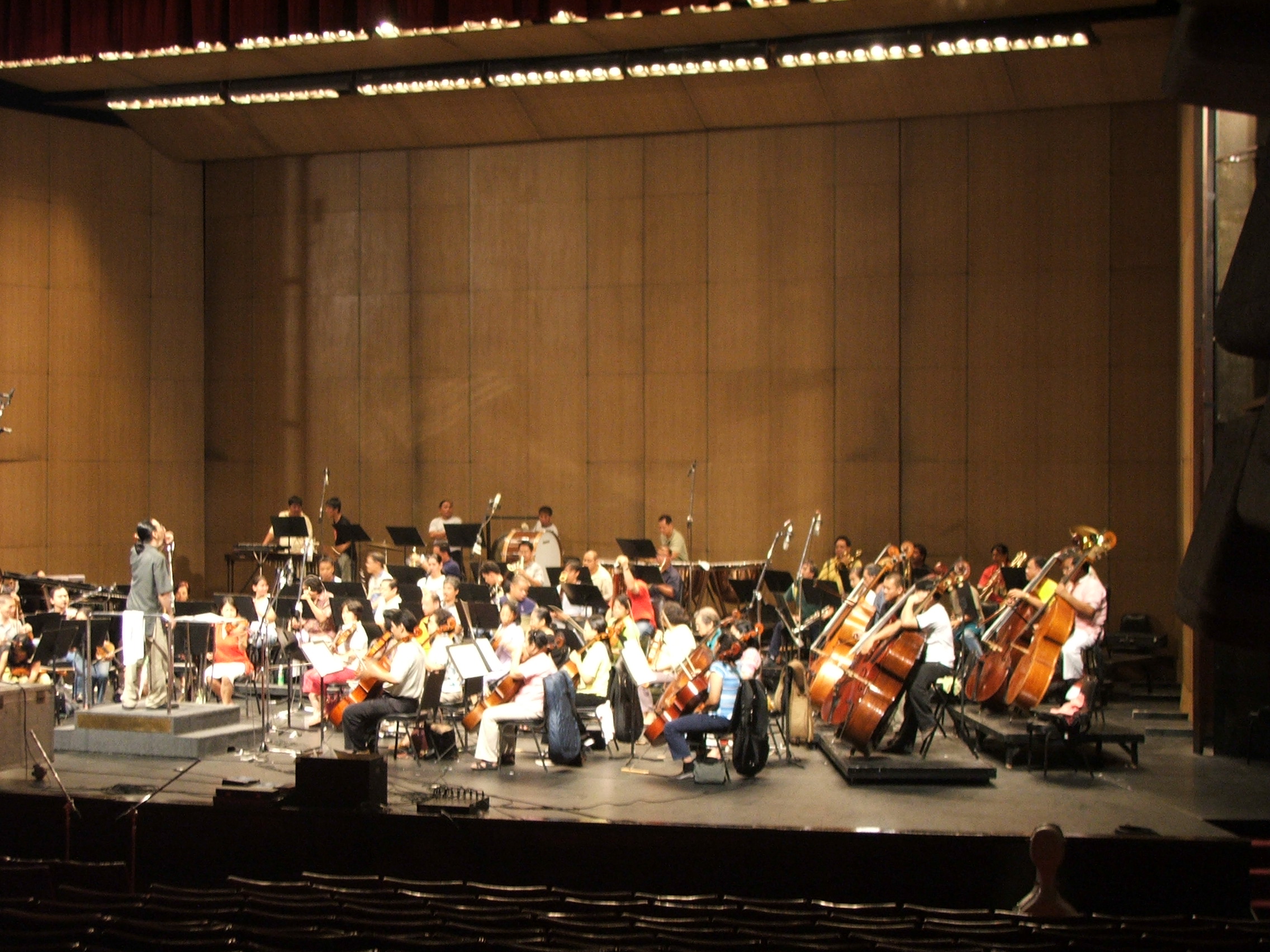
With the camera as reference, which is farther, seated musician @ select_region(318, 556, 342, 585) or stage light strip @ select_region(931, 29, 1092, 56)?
seated musician @ select_region(318, 556, 342, 585)

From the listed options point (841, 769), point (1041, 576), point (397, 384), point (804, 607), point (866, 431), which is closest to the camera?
point (841, 769)

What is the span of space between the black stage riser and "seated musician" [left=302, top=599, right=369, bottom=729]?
2804 millimetres

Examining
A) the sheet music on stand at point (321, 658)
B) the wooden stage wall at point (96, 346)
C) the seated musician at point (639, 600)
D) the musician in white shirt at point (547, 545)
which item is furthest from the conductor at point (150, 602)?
the wooden stage wall at point (96, 346)

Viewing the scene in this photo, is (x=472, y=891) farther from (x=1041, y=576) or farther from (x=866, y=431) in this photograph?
(x=866, y=431)

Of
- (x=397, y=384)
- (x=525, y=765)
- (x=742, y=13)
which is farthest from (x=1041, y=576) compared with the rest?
(x=397, y=384)

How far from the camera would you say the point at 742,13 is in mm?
13578

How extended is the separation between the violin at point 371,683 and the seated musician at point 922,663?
3676 millimetres

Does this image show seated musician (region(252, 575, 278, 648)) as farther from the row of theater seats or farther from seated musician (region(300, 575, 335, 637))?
the row of theater seats

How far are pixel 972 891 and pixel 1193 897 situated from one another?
1162 mm

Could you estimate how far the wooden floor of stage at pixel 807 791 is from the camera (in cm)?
790

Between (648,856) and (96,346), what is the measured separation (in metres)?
12.8

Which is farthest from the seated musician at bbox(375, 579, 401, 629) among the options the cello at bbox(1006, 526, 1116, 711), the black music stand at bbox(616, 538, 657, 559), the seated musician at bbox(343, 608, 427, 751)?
the cello at bbox(1006, 526, 1116, 711)

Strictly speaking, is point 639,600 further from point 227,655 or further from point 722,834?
point 722,834

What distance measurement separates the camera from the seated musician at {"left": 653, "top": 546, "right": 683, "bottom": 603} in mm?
13125
